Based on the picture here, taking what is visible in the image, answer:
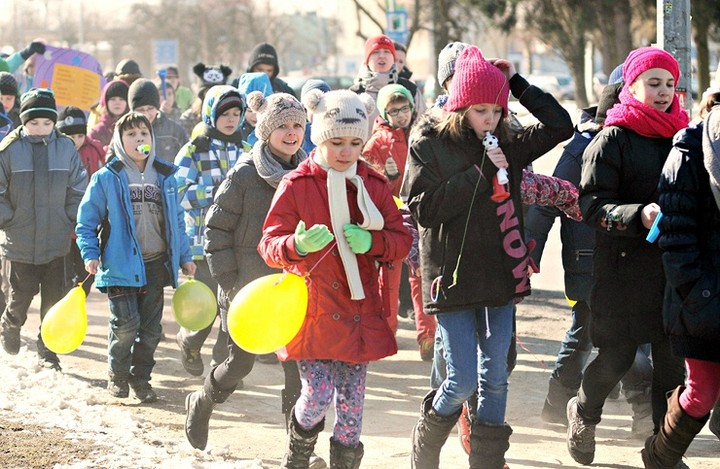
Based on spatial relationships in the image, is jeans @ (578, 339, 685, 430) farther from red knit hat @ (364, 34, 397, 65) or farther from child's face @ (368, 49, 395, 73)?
red knit hat @ (364, 34, 397, 65)

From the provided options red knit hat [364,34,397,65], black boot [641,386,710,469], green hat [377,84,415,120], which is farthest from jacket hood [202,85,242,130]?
black boot [641,386,710,469]

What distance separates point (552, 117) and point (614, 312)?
96 centimetres

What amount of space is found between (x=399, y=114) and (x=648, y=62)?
381cm

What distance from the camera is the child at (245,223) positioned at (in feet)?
21.8

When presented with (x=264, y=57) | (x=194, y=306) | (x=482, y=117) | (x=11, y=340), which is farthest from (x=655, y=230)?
(x=264, y=57)

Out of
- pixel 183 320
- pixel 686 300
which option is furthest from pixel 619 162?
pixel 183 320

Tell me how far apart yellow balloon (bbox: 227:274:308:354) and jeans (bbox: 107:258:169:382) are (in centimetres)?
286

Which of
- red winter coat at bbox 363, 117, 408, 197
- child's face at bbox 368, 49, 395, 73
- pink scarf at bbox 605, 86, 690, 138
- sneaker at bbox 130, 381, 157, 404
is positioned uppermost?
child's face at bbox 368, 49, 395, 73

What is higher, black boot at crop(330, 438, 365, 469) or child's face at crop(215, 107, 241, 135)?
child's face at crop(215, 107, 241, 135)

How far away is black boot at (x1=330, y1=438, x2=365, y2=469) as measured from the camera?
18.4ft

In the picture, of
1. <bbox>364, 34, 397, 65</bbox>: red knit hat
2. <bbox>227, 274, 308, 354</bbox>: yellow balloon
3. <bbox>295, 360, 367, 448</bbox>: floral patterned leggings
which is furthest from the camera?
<bbox>364, 34, 397, 65</bbox>: red knit hat

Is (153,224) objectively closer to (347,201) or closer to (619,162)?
(347,201)

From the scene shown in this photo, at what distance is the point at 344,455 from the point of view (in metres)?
5.59

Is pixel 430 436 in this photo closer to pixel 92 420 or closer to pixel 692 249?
pixel 692 249
